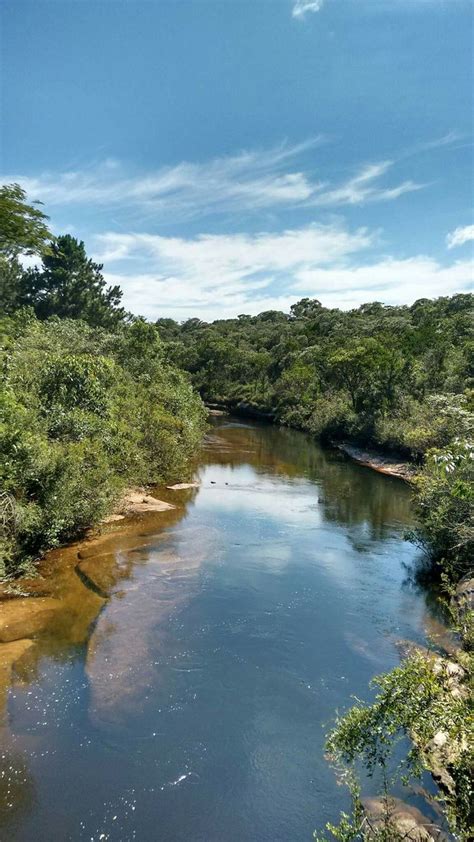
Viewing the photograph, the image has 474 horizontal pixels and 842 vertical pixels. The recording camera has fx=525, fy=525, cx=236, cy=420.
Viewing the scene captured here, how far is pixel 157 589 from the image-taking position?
51.9 ft

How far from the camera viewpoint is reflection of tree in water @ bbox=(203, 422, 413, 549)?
84.9 ft

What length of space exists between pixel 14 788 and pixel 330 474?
30034mm

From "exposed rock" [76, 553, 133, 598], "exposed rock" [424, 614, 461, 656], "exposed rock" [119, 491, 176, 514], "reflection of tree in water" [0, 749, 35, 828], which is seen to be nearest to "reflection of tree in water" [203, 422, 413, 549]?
"exposed rock" [424, 614, 461, 656]

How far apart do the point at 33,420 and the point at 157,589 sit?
7066mm

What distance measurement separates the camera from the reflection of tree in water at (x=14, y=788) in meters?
7.97

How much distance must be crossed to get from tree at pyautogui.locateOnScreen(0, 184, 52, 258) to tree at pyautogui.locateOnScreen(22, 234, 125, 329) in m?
43.4

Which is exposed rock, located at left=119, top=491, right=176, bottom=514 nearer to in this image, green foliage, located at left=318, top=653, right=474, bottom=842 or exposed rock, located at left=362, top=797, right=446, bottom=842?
exposed rock, located at left=362, top=797, right=446, bottom=842

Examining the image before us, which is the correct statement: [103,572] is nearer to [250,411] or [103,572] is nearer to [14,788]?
[14,788]

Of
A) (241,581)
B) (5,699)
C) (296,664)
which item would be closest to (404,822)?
(296,664)

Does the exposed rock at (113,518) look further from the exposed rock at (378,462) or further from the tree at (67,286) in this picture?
the tree at (67,286)

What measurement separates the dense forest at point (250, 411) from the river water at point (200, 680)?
1460 millimetres

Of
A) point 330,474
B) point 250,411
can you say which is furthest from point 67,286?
point 330,474

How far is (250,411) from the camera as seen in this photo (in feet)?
239

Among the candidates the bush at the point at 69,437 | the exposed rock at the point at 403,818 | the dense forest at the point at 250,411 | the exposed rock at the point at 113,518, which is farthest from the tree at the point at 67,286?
the exposed rock at the point at 403,818
